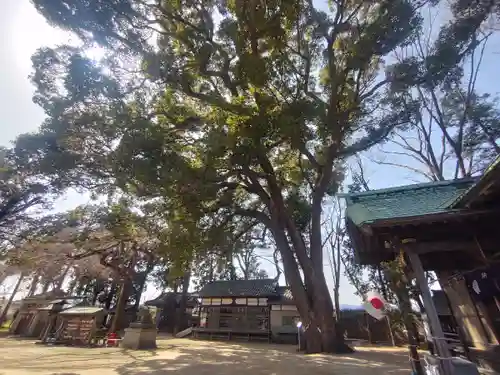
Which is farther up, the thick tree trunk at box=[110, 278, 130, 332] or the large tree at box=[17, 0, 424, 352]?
the large tree at box=[17, 0, 424, 352]

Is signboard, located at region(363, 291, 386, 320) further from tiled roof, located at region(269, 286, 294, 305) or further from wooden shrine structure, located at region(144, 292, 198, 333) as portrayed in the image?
wooden shrine structure, located at region(144, 292, 198, 333)

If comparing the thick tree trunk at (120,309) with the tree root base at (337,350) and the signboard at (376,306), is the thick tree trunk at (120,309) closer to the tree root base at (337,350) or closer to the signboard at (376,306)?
the tree root base at (337,350)

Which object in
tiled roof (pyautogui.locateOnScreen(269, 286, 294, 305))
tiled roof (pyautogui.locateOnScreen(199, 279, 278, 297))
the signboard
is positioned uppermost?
tiled roof (pyautogui.locateOnScreen(199, 279, 278, 297))

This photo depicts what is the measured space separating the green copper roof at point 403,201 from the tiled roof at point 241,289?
1507 cm

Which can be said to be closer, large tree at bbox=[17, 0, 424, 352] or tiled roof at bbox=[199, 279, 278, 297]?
large tree at bbox=[17, 0, 424, 352]

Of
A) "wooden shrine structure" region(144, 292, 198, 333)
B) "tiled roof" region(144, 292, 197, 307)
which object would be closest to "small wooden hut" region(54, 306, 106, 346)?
"wooden shrine structure" region(144, 292, 198, 333)

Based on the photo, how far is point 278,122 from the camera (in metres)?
8.76

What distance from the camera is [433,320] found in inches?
158

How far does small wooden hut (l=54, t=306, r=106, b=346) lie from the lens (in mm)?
13742

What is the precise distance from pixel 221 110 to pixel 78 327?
13414mm

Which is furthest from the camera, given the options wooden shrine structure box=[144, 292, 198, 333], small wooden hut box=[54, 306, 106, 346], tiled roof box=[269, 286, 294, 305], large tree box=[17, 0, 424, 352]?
wooden shrine structure box=[144, 292, 198, 333]

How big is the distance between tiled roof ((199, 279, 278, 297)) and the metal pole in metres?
15.6

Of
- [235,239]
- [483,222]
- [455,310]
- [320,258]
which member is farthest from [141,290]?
[483,222]

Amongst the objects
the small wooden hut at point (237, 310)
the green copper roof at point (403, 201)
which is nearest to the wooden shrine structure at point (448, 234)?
the green copper roof at point (403, 201)
